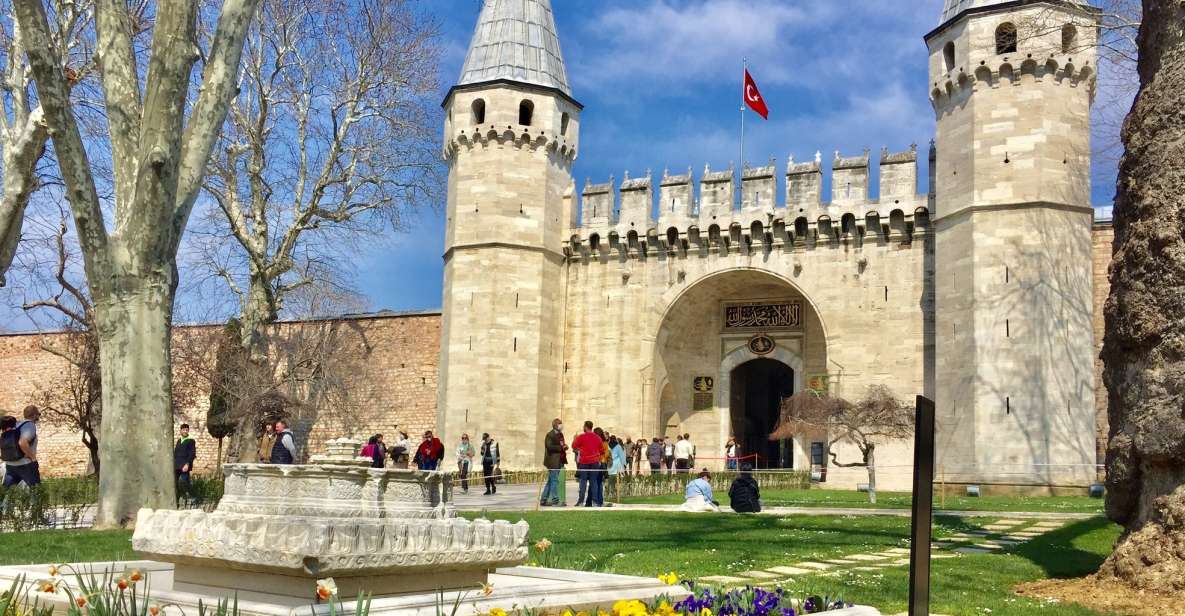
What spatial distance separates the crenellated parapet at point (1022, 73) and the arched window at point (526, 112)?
10.2 m

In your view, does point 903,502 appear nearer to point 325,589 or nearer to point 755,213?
point 755,213

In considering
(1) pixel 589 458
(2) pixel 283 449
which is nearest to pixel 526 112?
(1) pixel 589 458

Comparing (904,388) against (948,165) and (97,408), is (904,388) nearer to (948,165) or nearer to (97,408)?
(948,165)

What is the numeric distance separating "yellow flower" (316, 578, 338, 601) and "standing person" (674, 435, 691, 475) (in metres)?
19.9

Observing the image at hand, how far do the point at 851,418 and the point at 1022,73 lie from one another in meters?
7.90

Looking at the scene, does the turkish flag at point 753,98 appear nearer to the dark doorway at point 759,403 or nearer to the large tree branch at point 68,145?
the dark doorway at point 759,403

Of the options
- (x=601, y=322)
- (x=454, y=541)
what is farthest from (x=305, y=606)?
(x=601, y=322)

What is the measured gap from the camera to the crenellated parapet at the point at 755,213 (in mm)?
23641

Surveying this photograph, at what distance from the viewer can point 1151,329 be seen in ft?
21.2

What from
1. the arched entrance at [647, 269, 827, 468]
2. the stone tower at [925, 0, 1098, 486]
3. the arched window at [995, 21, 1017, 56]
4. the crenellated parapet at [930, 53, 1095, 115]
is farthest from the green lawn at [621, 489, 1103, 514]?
the arched window at [995, 21, 1017, 56]

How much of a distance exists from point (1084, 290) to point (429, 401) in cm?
1627

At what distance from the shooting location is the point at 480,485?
73.0 feet

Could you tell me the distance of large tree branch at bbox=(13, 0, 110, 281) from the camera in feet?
31.2

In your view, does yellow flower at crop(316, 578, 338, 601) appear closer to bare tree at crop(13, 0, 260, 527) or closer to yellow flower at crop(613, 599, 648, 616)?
yellow flower at crop(613, 599, 648, 616)
